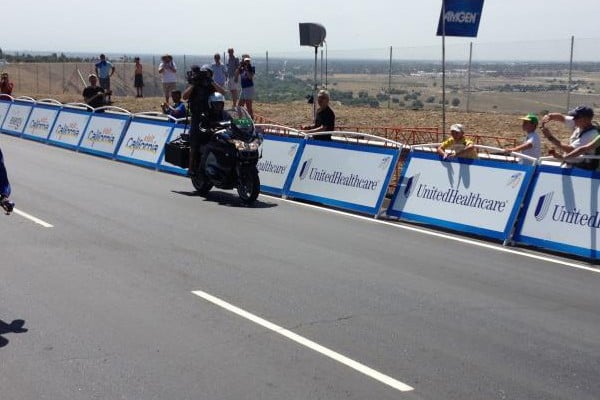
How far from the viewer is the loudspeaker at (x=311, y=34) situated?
20.2m

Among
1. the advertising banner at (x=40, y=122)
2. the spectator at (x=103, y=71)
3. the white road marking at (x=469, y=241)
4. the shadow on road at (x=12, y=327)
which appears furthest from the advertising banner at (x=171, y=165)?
the spectator at (x=103, y=71)

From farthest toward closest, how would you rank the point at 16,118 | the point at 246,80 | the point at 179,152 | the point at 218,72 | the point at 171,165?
the point at 218,72 < the point at 16,118 < the point at 246,80 < the point at 171,165 < the point at 179,152

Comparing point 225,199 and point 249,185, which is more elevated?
point 249,185

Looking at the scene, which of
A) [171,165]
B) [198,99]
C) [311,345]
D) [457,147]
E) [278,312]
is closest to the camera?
[311,345]

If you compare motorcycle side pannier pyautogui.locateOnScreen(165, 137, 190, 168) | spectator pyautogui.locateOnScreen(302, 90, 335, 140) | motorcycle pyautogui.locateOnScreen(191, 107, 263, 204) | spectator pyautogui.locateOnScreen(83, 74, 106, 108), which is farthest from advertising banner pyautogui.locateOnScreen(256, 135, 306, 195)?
spectator pyautogui.locateOnScreen(83, 74, 106, 108)

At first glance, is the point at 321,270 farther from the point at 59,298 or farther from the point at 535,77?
the point at 535,77

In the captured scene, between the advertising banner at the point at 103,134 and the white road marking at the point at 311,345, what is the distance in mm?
12933

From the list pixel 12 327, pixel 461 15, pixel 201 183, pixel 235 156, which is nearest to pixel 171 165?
pixel 201 183

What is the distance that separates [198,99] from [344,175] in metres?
2.87

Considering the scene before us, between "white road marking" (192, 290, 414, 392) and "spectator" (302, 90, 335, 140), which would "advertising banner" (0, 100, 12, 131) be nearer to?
"spectator" (302, 90, 335, 140)

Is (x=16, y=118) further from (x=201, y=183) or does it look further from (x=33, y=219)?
(x=33, y=219)

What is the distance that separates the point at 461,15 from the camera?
1585 cm

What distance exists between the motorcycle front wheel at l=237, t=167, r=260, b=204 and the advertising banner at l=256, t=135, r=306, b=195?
4.09 feet

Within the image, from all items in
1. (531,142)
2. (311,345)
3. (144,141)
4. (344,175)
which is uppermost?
(531,142)
